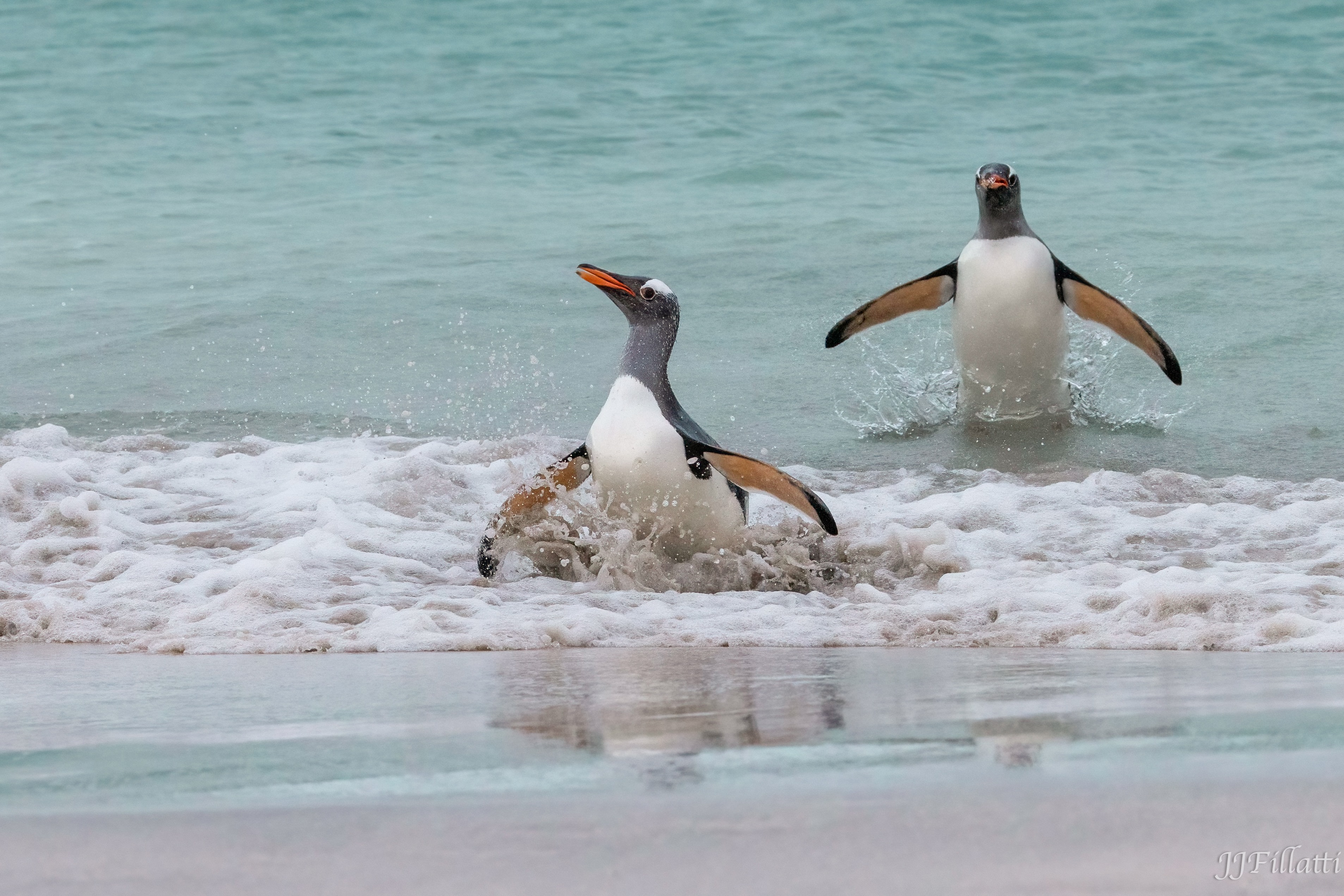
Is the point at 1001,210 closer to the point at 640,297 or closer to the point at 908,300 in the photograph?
the point at 908,300

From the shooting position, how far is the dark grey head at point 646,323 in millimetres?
4871

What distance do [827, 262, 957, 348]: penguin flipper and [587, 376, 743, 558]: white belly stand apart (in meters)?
2.89

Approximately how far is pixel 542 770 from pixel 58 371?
7873mm

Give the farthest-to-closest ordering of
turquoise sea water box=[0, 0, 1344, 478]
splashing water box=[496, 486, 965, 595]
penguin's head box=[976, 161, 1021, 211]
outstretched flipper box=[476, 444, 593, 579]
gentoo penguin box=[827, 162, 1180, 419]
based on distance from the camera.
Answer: turquoise sea water box=[0, 0, 1344, 478] < gentoo penguin box=[827, 162, 1180, 419] < penguin's head box=[976, 161, 1021, 211] < outstretched flipper box=[476, 444, 593, 579] < splashing water box=[496, 486, 965, 595]

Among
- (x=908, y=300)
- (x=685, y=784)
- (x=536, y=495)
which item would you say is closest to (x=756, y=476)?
(x=536, y=495)

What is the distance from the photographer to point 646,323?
4988mm

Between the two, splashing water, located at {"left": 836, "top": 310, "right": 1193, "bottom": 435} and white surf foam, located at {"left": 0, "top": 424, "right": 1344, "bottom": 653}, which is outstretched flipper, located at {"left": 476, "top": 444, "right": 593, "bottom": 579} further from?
splashing water, located at {"left": 836, "top": 310, "right": 1193, "bottom": 435}

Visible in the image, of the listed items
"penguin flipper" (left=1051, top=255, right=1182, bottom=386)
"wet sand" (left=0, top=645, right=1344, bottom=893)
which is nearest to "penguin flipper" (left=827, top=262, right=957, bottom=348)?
"penguin flipper" (left=1051, top=255, right=1182, bottom=386)

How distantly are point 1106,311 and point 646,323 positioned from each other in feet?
9.85

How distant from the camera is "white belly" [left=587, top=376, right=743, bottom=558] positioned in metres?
4.66

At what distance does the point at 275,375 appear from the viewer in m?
8.93

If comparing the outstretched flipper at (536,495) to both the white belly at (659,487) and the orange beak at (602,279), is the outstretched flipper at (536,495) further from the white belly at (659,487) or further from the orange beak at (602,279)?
the orange beak at (602,279)

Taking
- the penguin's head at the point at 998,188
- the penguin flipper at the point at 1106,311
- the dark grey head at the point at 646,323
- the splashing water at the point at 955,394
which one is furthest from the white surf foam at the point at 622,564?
the penguin's head at the point at 998,188

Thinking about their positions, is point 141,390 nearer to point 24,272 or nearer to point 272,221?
point 24,272
